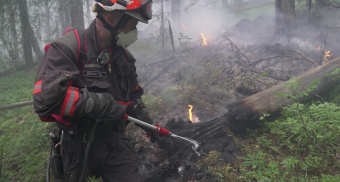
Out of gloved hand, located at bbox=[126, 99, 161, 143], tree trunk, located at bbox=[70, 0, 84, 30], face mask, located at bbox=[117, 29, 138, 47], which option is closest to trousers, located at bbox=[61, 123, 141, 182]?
gloved hand, located at bbox=[126, 99, 161, 143]

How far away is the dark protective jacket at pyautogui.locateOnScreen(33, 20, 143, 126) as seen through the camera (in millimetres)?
1968

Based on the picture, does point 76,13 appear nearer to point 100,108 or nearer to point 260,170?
point 100,108

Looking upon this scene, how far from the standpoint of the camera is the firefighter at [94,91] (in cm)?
203

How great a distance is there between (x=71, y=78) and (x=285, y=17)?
11.9 metres

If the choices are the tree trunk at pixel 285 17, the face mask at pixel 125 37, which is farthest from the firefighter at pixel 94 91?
the tree trunk at pixel 285 17

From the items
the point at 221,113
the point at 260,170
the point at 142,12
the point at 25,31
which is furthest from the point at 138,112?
the point at 25,31

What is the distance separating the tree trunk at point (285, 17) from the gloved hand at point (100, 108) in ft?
36.7

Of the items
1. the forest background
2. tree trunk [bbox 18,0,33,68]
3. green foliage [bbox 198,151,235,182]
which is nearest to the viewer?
the forest background

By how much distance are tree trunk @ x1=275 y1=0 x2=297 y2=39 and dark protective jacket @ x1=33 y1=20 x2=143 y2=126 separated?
10764 mm

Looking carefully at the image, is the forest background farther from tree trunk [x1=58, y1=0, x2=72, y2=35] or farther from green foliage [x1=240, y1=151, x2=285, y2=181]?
tree trunk [x1=58, y1=0, x2=72, y2=35]

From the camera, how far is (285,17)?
10969 mm

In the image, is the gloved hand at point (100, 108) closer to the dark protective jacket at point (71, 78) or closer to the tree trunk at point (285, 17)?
the dark protective jacket at point (71, 78)

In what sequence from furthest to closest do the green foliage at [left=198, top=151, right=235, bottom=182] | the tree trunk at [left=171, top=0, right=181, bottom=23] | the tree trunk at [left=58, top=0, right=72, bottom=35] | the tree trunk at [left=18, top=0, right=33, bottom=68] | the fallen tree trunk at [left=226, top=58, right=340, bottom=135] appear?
the tree trunk at [left=171, top=0, right=181, bottom=23] < the tree trunk at [left=18, top=0, right=33, bottom=68] < the tree trunk at [left=58, top=0, right=72, bottom=35] < the fallen tree trunk at [left=226, top=58, right=340, bottom=135] < the green foliage at [left=198, top=151, right=235, bottom=182]

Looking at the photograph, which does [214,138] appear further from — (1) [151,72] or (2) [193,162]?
(1) [151,72]
